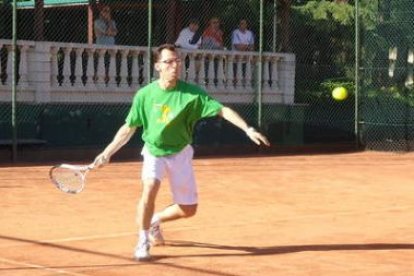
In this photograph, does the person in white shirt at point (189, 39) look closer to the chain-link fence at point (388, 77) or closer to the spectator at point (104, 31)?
the spectator at point (104, 31)

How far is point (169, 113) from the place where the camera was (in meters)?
8.54

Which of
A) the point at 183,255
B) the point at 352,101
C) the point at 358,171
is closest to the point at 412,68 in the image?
the point at 352,101

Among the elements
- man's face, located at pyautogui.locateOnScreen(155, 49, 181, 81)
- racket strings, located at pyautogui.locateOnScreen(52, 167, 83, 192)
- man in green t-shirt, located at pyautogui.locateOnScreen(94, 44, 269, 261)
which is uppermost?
man's face, located at pyautogui.locateOnScreen(155, 49, 181, 81)

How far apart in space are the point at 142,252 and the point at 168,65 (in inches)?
59.4

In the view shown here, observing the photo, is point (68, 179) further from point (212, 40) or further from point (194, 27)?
point (212, 40)

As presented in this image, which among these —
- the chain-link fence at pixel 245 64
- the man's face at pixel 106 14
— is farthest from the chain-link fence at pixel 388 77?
the man's face at pixel 106 14

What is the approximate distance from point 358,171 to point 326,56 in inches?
245

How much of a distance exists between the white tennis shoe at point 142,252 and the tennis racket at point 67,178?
3.12 feet

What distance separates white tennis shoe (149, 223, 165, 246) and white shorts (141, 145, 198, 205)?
45 centimetres

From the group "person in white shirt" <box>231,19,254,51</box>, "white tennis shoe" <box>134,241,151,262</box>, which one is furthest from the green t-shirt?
"person in white shirt" <box>231,19,254,51</box>

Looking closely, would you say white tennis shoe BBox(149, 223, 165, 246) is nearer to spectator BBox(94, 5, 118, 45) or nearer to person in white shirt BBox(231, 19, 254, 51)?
spectator BBox(94, 5, 118, 45)

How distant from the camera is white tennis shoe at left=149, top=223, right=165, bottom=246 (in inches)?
360

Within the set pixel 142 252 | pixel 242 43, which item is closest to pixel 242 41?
pixel 242 43

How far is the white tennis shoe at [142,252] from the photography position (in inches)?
333
